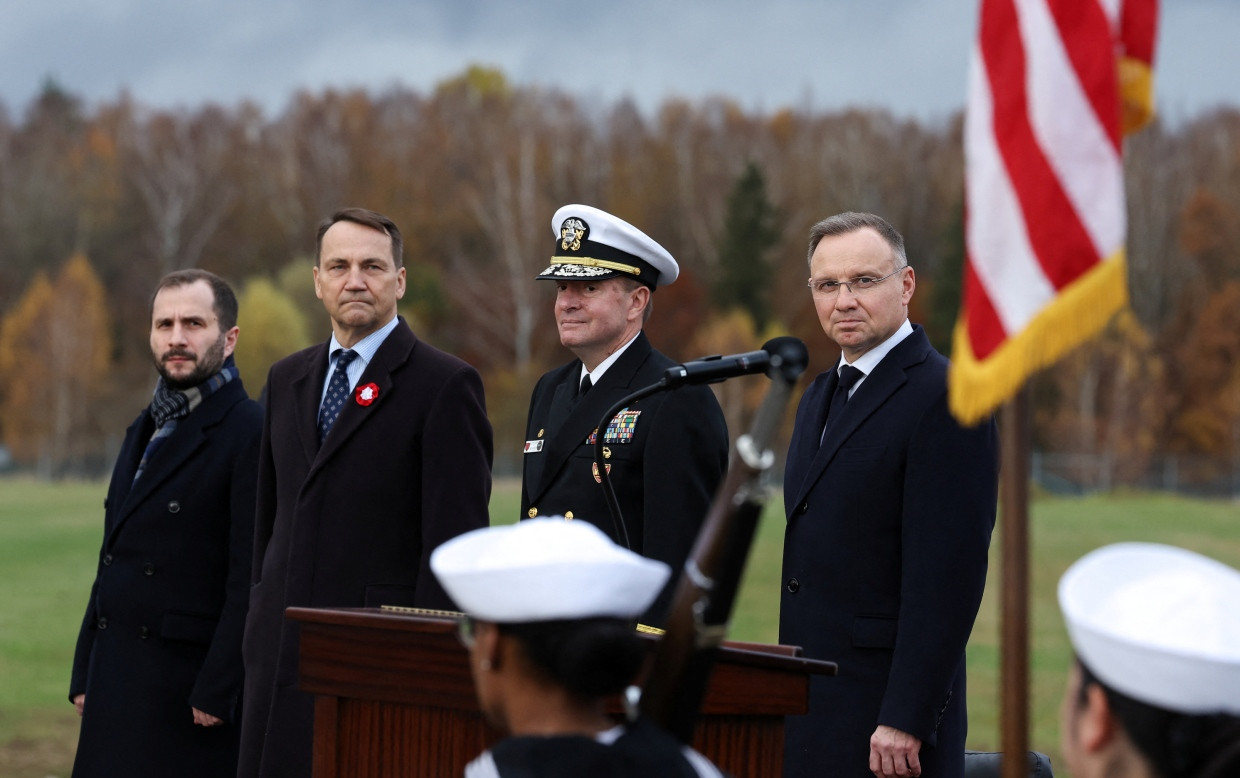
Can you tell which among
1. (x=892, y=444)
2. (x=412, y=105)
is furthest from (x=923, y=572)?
(x=412, y=105)

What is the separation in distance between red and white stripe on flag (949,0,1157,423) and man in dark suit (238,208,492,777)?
2.07m

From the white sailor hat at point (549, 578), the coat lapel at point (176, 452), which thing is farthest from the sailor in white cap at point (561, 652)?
the coat lapel at point (176, 452)

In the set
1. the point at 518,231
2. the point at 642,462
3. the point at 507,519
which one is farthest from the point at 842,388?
the point at 518,231

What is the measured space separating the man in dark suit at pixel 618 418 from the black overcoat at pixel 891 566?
0.32 metres

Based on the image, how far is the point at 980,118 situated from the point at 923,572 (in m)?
1.55

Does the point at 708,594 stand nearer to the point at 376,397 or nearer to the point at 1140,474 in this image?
the point at 376,397

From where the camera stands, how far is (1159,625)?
1.96 m

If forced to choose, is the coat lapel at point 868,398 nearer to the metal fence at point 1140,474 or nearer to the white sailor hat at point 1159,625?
the white sailor hat at point 1159,625

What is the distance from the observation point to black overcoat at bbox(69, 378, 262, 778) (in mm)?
4883

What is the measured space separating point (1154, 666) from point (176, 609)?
3.74m

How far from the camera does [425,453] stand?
4320mm

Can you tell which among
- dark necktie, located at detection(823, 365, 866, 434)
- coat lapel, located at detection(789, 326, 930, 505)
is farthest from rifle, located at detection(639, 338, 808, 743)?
dark necktie, located at detection(823, 365, 866, 434)

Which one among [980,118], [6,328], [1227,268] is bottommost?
[980,118]

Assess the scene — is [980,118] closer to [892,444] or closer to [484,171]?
[892,444]
